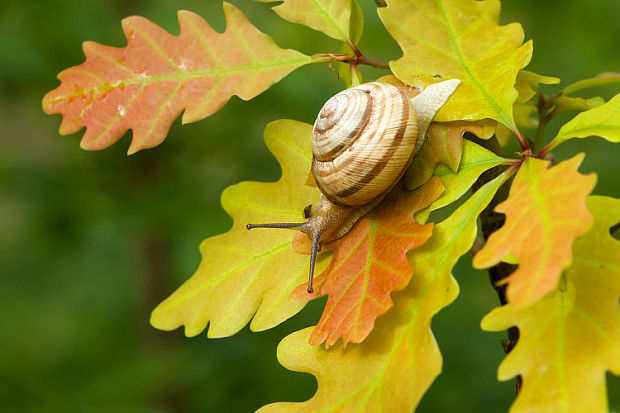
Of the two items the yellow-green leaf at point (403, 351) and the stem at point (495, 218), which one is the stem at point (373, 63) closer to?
the stem at point (495, 218)

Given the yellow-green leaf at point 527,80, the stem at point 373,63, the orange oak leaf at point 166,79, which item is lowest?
the yellow-green leaf at point 527,80

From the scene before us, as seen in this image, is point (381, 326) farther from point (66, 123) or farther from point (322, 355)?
point (66, 123)

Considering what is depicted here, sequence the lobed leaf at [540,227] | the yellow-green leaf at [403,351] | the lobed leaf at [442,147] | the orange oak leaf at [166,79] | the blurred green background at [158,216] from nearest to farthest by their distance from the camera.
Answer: the lobed leaf at [540,227]
the yellow-green leaf at [403,351]
the lobed leaf at [442,147]
the orange oak leaf at [166,79]
the blurred green background at [158,216]

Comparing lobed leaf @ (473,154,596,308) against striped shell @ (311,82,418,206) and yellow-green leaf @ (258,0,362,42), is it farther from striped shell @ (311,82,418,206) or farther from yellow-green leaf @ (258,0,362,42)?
yellow-green leaf @ (258,0,362,42)

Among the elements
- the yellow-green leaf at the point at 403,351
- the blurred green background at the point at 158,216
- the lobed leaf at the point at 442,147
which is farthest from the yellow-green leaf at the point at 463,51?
the blurred green background at the point at 158,216

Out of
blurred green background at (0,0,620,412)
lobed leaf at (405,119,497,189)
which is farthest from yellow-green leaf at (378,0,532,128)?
→ blurred green background at (0,0,620,412)

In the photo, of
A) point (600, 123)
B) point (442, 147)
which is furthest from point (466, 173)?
point (600, 123)
